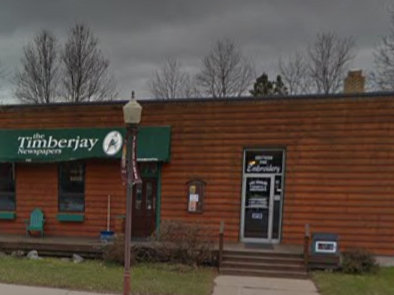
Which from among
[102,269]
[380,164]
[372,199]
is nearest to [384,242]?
[372,199]

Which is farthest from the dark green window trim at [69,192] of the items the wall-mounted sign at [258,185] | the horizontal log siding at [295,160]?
the wall-mounted sign at [258,185]

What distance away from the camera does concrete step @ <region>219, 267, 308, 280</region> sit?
30.1 ft

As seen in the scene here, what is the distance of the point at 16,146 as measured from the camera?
12.5 m

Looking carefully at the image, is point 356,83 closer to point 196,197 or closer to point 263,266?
point 196,197

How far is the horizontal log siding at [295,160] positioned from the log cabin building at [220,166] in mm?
30

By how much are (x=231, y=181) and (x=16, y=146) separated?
24.7ft

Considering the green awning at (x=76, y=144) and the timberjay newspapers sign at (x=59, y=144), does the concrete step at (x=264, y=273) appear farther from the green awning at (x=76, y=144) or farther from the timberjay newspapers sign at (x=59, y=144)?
the timberjay newspapers sign at (x=59, y=144)

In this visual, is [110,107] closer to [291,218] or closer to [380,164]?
[291,218]

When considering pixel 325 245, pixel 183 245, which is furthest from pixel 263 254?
pixel 183 245

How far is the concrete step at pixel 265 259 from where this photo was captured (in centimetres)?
959

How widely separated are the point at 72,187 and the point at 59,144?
5.10 ft

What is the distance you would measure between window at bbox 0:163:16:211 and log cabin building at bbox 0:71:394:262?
0.04 meters

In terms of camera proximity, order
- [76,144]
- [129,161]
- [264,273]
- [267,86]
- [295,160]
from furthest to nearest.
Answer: [267,86] → [76,144] → [295,160] → [264,273] → [129,161]

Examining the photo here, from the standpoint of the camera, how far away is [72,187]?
40.8 feet
